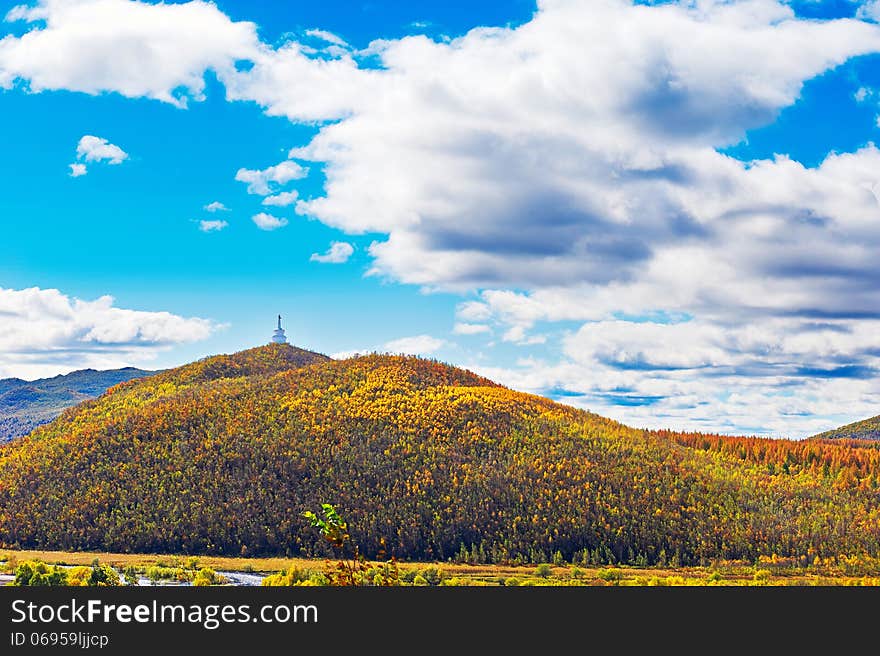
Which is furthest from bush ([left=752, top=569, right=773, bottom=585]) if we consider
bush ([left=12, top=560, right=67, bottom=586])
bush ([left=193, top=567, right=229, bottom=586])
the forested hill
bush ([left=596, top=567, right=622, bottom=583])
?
bush ([left=12, top=560, right=67, bottom=586])

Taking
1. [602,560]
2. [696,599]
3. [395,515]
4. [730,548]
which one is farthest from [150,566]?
[696,599]

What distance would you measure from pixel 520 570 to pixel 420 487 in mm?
32874

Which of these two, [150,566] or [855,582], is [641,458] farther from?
[150,566]

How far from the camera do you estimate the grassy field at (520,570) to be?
413ft

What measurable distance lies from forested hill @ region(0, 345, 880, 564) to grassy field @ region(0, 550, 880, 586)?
6.04 metres

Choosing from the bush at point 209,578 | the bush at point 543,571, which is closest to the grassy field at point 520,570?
the bush at point 543,571

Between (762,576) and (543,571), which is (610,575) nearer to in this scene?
(543,571)

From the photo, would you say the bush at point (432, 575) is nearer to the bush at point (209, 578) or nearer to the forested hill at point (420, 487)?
the forested hill at point (420, 487)

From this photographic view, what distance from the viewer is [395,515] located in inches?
6235

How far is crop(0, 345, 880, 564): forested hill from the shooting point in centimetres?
15388

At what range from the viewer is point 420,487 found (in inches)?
6506

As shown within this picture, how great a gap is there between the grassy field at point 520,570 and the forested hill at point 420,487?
6.04 m

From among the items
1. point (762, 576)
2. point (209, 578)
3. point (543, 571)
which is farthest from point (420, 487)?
point (762, 576)

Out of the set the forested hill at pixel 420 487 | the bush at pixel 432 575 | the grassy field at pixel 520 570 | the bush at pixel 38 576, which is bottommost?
the grassy field at pixel 520 570
